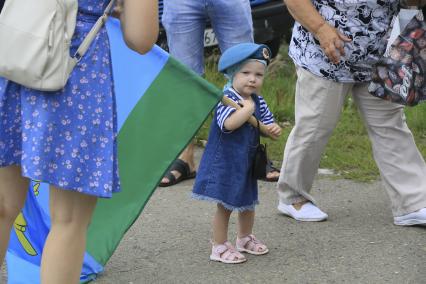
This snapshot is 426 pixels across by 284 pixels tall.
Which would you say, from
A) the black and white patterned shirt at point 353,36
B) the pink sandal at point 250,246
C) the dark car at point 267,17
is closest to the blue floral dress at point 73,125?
the pink sandal at point 250,246

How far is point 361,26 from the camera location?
4.33 metres

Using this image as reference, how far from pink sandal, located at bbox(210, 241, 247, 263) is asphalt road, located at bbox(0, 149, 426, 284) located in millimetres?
32

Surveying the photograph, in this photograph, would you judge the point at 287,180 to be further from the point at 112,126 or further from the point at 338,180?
the point at 112,126

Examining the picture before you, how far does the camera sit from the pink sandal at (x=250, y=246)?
4207 millimetres

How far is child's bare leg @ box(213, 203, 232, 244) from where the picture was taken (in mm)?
4082

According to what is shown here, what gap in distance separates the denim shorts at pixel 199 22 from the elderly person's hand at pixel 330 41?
0.96 meters

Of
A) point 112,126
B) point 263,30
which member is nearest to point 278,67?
point 263,30

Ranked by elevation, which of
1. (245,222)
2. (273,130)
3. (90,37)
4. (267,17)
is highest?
(90,37)

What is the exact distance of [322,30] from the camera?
4.27 m

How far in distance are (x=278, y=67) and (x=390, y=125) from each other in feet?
12.9

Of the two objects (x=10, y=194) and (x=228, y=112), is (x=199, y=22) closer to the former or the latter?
(x=228, y=112)

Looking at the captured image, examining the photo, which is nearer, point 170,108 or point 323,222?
point 170,108

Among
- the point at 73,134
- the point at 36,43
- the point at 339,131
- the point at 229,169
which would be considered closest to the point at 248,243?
the point at 229,169

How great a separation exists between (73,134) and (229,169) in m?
1.25
